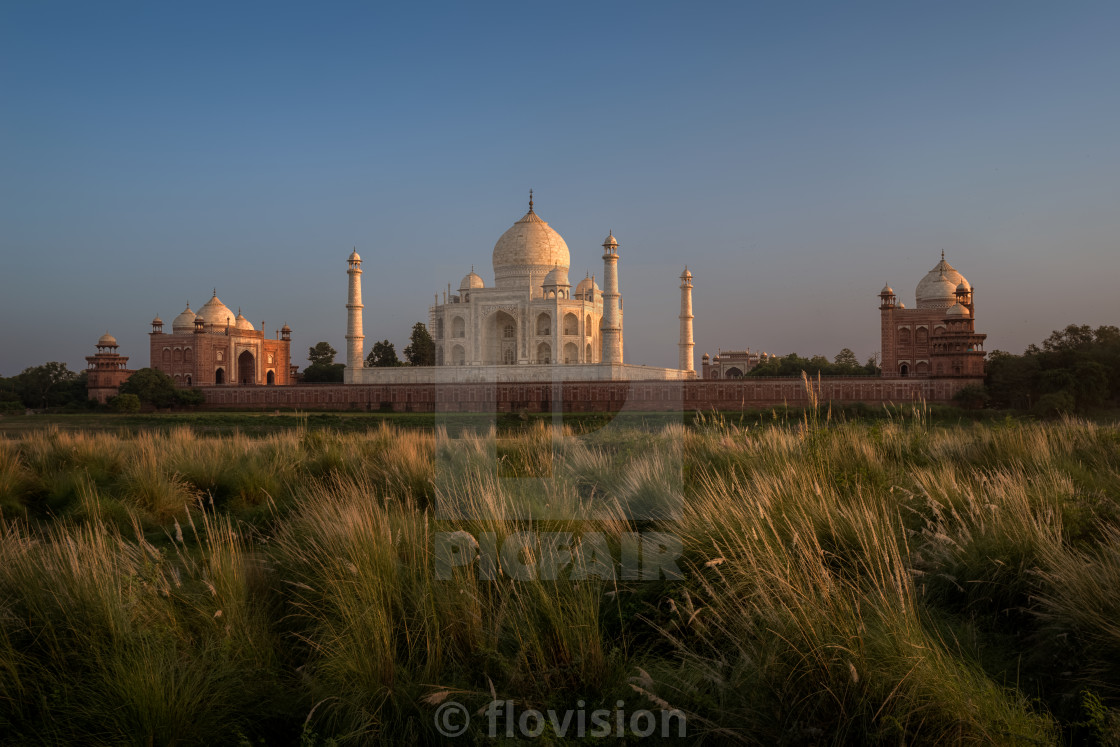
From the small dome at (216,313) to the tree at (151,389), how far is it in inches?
410

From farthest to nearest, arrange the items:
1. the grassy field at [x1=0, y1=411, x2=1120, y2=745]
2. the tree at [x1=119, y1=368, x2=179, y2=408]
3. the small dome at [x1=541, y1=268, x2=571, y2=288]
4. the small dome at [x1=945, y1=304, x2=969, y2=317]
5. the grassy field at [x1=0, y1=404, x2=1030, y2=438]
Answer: the small dome at [x1=541, y1=268, x2=571, y2=288] < the tree at [x1=119, y1=368, x2=179, y2=408] < the small dome at [x1=945, y1=304, x2=969, y2=317] < the grassy field at [x1=0, y1=404, x2=1030, y2=438] < the grassy field at [x1=0, y1=411, x2=1120, y2=745]

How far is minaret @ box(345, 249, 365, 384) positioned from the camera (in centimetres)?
3525

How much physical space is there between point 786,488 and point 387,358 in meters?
42.7

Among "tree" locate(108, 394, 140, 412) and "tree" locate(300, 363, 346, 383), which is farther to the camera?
"tree" locate(300, 363, 346, 383)

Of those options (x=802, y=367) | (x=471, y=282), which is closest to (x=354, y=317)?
(x=471, y=282)

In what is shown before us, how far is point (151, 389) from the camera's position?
30938mm

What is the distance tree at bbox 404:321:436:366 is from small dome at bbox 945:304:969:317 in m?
25.9

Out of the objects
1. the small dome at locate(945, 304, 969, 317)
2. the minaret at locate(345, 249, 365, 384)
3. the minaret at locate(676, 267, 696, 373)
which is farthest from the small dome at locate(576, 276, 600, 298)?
the small dome at locate(945, 304, 969, 317)

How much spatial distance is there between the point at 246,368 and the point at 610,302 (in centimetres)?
2212

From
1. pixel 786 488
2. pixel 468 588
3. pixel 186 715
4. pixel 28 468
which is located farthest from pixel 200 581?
pixel 28 468

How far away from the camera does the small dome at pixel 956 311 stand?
29791 mm

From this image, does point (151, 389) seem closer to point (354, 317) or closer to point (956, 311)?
point (354, 317)

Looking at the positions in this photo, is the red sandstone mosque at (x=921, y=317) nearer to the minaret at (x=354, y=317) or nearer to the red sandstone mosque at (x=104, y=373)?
the minaret at (x=354, y=317)
